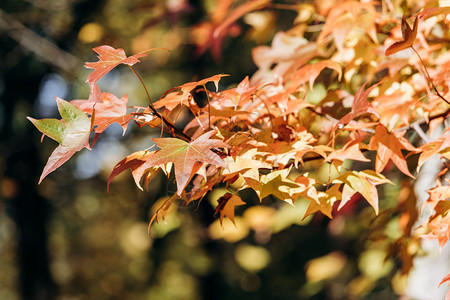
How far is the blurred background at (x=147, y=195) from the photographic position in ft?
6.81

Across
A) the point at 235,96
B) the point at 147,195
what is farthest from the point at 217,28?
the point at 147,195

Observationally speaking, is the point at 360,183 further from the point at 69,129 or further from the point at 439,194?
the point at 69,129

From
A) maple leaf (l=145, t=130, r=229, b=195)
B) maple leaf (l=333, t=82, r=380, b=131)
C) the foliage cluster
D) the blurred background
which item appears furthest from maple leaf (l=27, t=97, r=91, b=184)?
the blurred background

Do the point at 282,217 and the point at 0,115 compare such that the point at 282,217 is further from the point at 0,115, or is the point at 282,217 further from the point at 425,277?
the point at 0,115

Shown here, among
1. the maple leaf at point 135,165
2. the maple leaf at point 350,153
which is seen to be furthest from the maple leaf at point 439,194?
the maple leaf at point 135,165

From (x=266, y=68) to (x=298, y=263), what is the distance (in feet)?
15.0

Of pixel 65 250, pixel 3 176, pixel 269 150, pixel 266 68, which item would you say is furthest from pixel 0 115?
pixel 269 150

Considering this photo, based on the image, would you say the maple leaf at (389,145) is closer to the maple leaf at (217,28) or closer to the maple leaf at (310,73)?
the maple leaf at (310,73)

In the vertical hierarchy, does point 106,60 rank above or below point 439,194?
above

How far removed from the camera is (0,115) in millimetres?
4488

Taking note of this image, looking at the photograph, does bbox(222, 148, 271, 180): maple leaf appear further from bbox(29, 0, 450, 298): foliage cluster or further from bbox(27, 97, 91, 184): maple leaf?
bbox(27, 97, 91, 184): maple leaf

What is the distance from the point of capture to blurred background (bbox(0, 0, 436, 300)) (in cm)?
208

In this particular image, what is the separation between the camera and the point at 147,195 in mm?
4145

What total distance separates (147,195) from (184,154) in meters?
3.66
